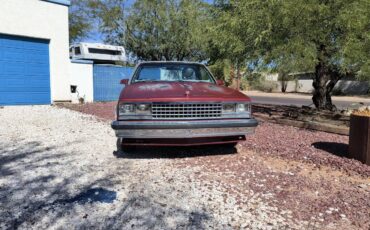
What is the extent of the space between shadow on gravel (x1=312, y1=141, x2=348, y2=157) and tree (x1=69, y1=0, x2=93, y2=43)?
26122 mm

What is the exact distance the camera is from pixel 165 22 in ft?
61.6

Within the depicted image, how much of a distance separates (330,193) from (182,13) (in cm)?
1582

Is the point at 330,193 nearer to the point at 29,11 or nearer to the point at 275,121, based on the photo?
the point at 275,121

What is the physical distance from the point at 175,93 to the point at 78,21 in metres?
27.4

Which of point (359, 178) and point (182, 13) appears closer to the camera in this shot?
point (359, 178)

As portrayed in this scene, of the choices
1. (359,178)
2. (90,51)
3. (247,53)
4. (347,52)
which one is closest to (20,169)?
(359,178)

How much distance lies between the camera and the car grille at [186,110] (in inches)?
189

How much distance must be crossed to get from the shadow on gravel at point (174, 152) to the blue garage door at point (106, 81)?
35.1ft

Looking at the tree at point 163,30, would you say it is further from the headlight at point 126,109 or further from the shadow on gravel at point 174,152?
the headlight at point 126,109

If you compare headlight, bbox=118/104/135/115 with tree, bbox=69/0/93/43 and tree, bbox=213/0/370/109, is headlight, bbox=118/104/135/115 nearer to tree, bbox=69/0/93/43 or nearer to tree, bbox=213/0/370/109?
tree, bbox=213/0/370/109

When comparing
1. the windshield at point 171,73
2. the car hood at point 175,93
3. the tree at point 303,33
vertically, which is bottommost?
the car hood at point 175,93

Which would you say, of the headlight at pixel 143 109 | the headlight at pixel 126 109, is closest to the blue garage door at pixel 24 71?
the headlight at pixel 126 109

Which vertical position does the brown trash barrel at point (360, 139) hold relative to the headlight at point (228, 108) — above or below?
below

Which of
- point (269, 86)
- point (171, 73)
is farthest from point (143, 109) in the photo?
point (269, 86)
